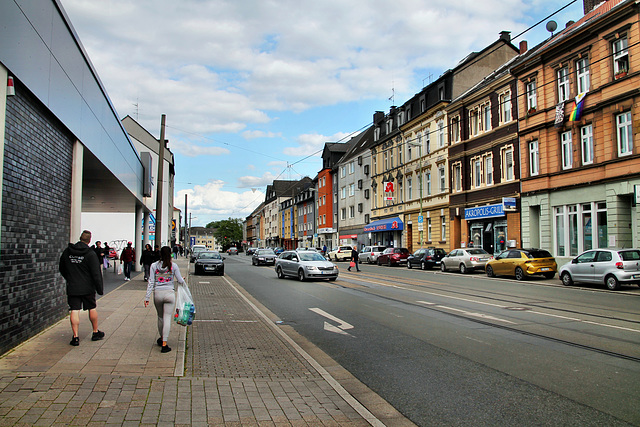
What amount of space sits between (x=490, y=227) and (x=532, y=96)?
8.58m

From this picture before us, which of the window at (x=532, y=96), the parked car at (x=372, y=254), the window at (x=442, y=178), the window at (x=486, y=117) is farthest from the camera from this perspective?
the parked car at (x=372, y=254)

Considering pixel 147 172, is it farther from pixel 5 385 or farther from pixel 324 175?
pixel 324 175

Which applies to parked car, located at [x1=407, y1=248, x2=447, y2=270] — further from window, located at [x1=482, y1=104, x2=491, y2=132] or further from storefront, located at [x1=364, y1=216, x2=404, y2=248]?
storefront, located at [x1=364, y1=216, x2=404, y2=248]

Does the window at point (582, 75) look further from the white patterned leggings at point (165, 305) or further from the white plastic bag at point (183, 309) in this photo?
the white patterned leggings at point (165, 305)

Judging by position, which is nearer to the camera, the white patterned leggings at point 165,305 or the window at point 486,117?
the white patterned leggings at point 165,305

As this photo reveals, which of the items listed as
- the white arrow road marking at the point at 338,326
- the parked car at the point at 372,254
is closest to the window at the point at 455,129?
the parked car at the point at 372,254

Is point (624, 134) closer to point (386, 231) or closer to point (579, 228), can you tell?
point (579, 228)

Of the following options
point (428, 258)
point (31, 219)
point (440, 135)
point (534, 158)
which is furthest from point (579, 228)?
point (31, 219)

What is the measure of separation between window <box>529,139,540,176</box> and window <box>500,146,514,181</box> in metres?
1.68

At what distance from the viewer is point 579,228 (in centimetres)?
2469

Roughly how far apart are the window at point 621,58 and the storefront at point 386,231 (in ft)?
82.8

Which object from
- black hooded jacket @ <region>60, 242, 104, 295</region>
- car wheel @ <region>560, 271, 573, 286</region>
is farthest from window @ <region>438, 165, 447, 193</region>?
black hooded jacket @ <region>60, 242, 104, 295</region>

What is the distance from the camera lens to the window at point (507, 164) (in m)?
30.0

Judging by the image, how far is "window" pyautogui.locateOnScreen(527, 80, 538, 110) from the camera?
28042 millimetres
